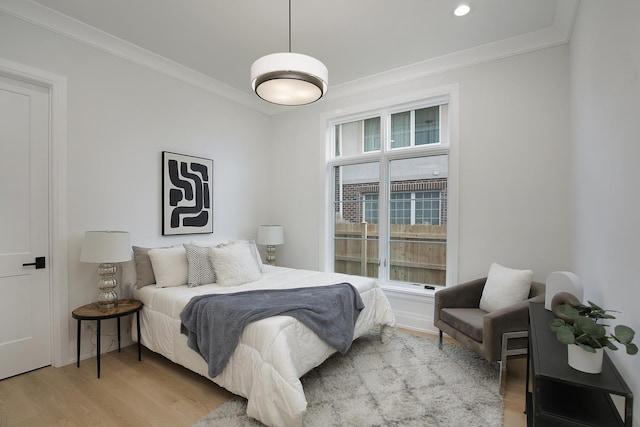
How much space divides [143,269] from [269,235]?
1657mm

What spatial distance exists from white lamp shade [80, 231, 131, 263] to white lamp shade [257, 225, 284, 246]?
190cm

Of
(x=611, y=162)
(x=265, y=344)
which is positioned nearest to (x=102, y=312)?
(x=265, y=344)

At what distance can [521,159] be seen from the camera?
9.83 feet

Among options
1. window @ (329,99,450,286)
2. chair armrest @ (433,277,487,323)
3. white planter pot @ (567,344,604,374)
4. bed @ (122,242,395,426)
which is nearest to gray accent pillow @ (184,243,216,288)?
bed @ (122,242,395,426)

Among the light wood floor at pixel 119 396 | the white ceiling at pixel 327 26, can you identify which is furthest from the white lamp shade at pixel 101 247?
the white ceiling at pixel 327 26

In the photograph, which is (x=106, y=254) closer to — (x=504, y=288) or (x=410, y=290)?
(x=410, y=290)

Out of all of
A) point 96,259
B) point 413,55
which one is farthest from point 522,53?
point 96,259

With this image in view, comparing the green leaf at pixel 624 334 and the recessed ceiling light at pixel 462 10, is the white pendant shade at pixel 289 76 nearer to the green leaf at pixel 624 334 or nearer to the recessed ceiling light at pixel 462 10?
the recessed ceiling light at pixel 462 10

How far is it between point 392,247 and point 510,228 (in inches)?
51.6

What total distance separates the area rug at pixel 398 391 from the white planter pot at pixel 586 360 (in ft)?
3.19

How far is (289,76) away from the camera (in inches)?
82.3

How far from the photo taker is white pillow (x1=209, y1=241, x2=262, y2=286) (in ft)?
9.77

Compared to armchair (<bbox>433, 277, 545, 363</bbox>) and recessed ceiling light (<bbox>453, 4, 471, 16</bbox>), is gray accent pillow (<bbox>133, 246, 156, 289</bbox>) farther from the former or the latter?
recessed ceiling light (<bbox>453, 4, 471, 16</bbox>)

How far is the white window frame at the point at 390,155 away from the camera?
11.0 ft
